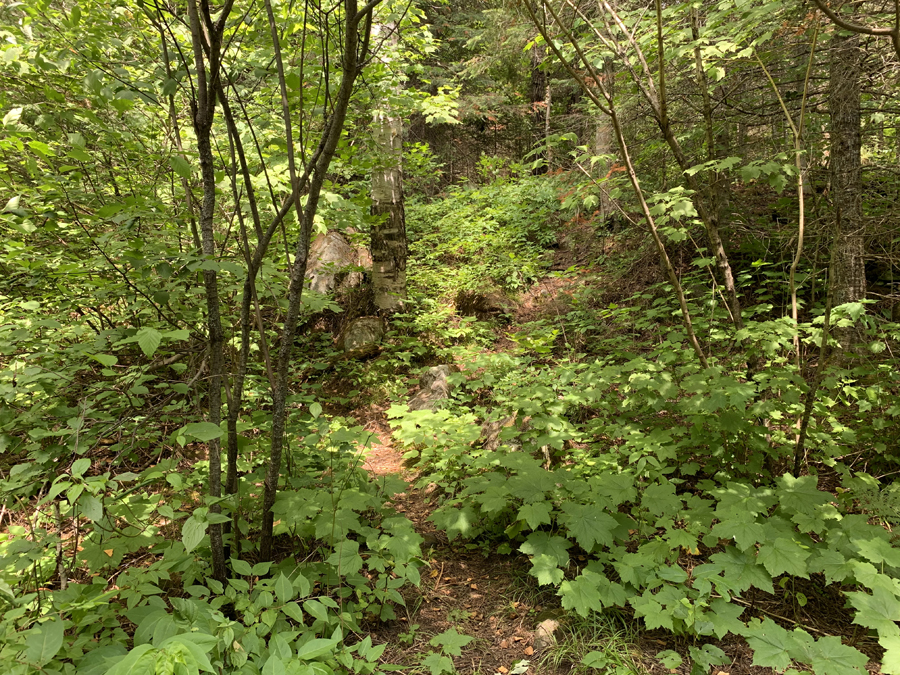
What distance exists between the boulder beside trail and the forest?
0.16ft

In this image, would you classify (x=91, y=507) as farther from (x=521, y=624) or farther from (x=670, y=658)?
(x=670, y=658)

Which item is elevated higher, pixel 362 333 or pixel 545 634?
pixel 362 333

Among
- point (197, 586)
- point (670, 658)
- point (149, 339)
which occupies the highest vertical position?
point (149, 339)

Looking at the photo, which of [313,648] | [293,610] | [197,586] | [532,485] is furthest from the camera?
[532,485]

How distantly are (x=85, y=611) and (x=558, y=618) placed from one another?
2.29 metres

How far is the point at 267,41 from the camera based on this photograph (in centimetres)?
365

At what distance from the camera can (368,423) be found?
524 cm

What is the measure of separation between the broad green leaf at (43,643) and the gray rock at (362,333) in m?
4.77

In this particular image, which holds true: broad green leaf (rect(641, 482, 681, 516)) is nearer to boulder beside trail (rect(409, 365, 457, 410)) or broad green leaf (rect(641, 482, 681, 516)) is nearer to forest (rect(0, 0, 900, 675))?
forest (rect(0, 0, 900, 675))

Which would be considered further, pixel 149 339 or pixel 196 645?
pixel 149 339

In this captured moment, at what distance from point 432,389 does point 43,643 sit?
4.13m

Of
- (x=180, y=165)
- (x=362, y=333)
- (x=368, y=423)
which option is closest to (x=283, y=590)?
(x=180, y=165)

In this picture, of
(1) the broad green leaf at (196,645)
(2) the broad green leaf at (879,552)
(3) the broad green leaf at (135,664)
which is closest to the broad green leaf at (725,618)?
(2) the broad green leaf at (879,552)

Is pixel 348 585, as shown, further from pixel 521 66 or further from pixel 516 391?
pixel 521 66
